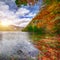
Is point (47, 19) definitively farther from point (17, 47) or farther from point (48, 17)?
point (17, 47)

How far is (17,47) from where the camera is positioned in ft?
13.8

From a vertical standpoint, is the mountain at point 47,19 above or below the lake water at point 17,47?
above

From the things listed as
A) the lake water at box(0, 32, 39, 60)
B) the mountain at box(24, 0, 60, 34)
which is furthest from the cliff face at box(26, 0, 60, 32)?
the lake water at box(0, 32, 39, 60)

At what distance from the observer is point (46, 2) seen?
4.31m

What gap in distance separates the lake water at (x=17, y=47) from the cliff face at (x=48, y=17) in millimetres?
358

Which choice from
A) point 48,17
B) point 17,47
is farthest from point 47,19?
point 17,47

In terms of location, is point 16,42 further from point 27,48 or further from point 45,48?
point 45,48

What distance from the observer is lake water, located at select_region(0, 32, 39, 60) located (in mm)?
4141

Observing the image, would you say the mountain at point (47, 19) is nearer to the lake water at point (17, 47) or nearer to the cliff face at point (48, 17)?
the cliff face at point (48, 17)

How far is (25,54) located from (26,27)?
0.60 metres

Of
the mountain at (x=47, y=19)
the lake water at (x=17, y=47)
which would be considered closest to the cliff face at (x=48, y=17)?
the mountain at (x=47, y=19)

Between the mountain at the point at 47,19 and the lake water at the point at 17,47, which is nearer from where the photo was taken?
the lake water at the point at 17,47

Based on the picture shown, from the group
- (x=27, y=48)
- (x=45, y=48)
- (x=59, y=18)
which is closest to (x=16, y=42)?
→ (x=27, y=48)

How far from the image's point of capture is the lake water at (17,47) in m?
4.14
